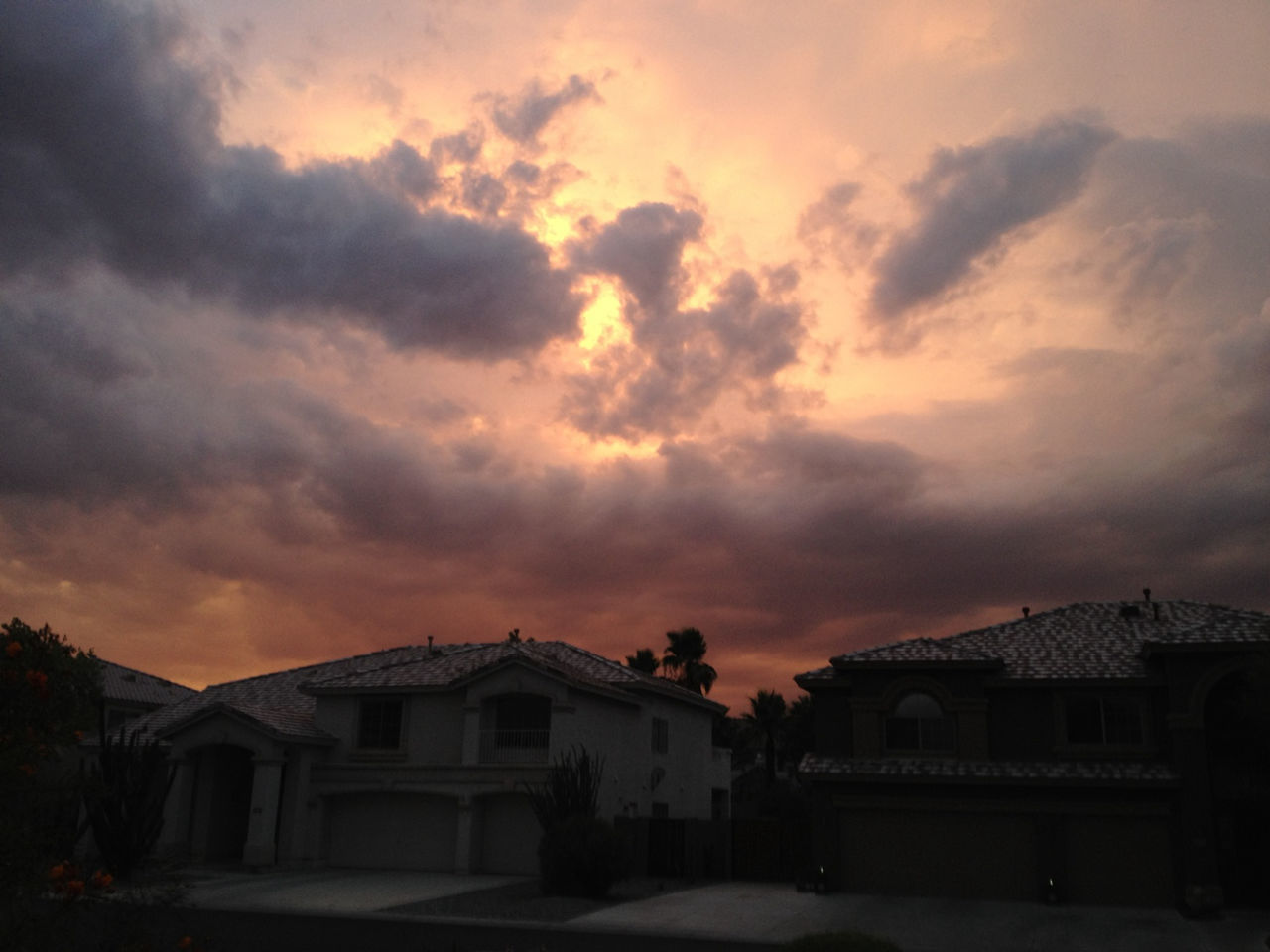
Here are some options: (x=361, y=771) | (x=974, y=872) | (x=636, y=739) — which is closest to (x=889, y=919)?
(x=974, y=872)

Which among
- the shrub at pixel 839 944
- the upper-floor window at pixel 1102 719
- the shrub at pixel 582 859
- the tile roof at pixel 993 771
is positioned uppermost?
the upper-floor window at pixel 1102 719

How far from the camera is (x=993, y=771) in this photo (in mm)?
30094

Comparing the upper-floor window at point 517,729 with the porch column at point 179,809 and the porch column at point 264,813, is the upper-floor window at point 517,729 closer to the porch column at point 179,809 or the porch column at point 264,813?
the porch column at point 264,813

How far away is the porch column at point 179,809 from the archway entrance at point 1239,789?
33.0 meters

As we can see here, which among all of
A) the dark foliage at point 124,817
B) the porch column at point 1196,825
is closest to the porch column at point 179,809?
the dark foliage at point 124,817

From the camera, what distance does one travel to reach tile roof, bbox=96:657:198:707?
52.8 m

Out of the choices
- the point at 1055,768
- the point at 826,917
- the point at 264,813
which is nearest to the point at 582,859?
the point at 826,917

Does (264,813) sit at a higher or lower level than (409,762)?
lower

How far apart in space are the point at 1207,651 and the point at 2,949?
29.2 metres

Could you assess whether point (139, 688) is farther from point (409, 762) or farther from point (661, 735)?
point (661, 735)

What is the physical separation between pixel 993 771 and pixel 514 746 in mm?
15889

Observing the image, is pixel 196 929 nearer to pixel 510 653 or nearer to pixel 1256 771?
pixel 510 653

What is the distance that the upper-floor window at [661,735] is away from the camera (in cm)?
4122

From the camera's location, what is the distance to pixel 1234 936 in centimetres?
2383
